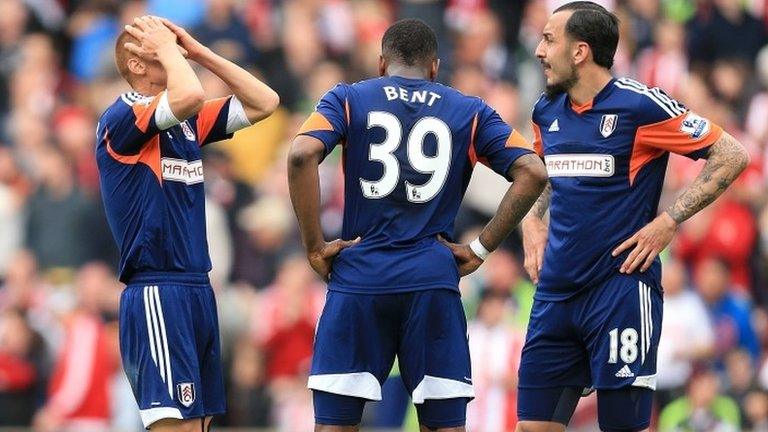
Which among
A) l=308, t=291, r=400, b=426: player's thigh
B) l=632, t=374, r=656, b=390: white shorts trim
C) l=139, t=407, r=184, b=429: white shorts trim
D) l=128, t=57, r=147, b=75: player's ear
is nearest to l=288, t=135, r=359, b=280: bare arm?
l=308, t=291, r=400, b=426: player's thigh

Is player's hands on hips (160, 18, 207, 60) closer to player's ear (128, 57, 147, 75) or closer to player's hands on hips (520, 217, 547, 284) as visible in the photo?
player's ear (128, 57, 147, 75)

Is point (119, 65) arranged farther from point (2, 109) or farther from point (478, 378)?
point (2, 109)

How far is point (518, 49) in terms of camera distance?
18891 millimetres

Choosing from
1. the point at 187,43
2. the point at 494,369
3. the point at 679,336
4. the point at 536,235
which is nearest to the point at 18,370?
the point at 494,369

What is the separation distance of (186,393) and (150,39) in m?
1.93

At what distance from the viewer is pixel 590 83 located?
9797mm

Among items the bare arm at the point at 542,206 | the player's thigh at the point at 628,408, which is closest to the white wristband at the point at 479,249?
A: the bare arm at the point at 542,206

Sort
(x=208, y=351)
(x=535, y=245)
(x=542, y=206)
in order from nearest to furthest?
(x=208, y=351), (x=535, y=245), (x=542, y=206)

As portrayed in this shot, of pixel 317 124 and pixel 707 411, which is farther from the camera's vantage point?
pixel 707 411

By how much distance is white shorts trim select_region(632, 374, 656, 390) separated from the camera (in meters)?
9.59

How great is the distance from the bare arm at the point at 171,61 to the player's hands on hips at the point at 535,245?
2.23 m

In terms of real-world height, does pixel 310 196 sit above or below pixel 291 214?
below

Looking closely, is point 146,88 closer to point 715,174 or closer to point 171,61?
point 171,61

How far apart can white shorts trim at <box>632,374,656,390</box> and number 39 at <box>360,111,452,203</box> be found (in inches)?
62.7
